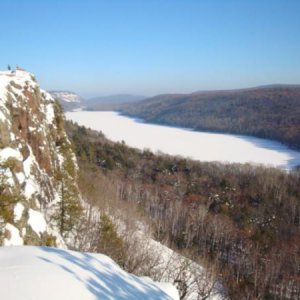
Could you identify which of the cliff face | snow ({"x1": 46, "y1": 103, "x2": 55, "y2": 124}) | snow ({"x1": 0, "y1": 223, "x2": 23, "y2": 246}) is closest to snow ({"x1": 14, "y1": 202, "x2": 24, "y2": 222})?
the cliff face

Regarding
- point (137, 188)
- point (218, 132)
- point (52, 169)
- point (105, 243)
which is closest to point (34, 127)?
point (52, 169)

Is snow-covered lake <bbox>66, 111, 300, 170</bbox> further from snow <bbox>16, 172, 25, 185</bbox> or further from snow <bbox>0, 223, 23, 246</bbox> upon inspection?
snow <bbox>0, 223, 23, 246</bbox>

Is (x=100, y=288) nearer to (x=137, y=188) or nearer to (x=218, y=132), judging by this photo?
(x=137, y=188)

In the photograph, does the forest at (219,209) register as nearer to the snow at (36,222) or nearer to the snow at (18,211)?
the snow at (36,222)

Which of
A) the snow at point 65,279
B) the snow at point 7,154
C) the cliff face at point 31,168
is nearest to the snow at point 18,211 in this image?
the cliff face at point 31,168

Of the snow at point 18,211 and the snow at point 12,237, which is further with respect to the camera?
the snow at point 18,211

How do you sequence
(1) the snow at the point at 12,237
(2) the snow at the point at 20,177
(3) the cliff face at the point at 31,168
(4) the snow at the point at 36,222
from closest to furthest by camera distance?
1. (1) the snow at the point at 12,237
2. (3) the cliff face at the point at 31,168
3. (4) the snow at the point at 36,222
4. (2) the snow at the point at 20,177
